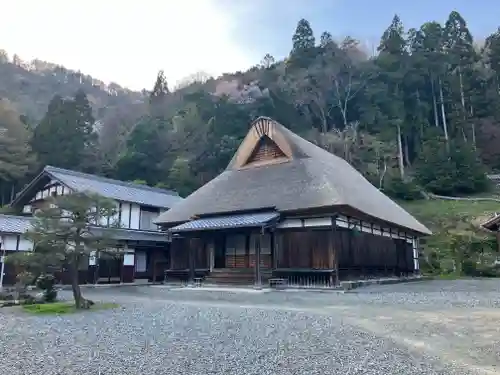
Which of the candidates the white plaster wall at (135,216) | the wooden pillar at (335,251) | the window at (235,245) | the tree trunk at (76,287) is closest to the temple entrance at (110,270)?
the white plaster wall at (135,216)

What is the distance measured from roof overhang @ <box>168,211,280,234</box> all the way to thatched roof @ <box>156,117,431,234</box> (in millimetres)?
285

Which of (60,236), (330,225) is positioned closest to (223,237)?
(330,225)

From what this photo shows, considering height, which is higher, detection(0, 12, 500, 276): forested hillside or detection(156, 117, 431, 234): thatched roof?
detection(0, 12, 500, 276): forested hillside

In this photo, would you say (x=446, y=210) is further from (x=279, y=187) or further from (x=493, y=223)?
(x=493, y=223)

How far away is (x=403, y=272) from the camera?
19047 millimetres

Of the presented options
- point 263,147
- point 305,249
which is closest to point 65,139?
point 263,147

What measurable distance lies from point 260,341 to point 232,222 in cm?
916

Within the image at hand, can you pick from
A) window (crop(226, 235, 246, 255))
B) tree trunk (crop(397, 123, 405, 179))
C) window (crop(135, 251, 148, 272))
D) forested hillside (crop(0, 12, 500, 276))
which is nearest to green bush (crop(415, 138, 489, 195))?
forested hillside (crop(0, 12, 500, 276))

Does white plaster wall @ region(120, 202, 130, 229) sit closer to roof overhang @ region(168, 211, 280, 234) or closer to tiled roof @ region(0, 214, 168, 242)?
tiled roof @ region(0, 214, 168, 242)

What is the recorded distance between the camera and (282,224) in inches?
578

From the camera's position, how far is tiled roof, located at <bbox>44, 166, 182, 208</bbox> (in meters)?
19.9

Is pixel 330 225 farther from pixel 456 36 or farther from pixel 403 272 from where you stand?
pixel 456 36

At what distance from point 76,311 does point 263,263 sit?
786 centimetres

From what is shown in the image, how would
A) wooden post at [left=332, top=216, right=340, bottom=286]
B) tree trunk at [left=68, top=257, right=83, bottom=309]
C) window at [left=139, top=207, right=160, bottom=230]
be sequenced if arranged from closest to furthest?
tree trunk at [left=68, top=257, right=83, bottom=309]
wooden post at [left=332, top=216, right=340, bottom=286]
window at [left=139, top=207, right=160, bottom=230]
